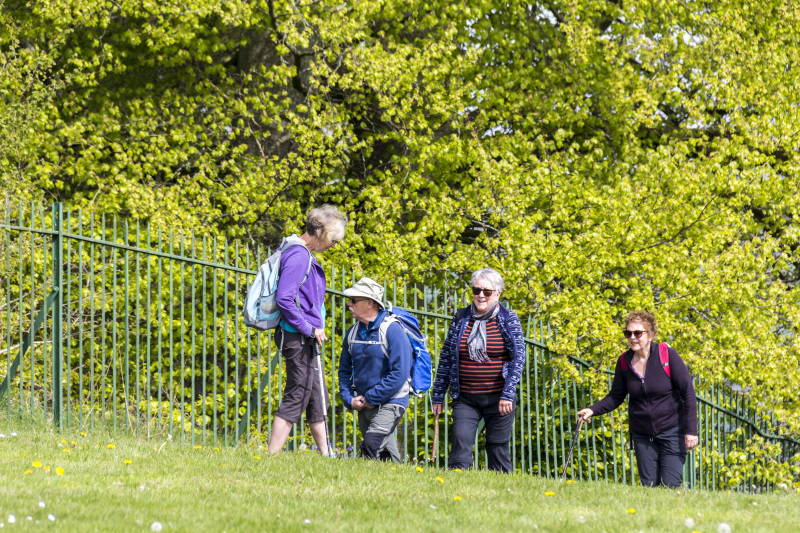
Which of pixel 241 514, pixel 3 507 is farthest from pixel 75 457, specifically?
pixel 241 514

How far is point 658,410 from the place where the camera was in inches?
222

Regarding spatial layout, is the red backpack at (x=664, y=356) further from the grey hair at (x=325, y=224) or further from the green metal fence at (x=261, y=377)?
the grey hair at (x=325, y=224)

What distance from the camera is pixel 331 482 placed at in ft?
14.6

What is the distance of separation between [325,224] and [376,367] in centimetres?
103

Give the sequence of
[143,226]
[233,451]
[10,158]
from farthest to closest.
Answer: [10,158], [143,226], [233,451]

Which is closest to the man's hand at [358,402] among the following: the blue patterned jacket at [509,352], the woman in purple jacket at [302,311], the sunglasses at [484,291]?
the woman in purple jacket at [302,311]

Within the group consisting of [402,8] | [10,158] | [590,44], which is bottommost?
[10,158]

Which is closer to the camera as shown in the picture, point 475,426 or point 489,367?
point 489,367

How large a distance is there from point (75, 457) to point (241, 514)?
71.0 inches

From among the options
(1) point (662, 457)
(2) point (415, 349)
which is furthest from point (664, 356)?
(2) point (415, 349)

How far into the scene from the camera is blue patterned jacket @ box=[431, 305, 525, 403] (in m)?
5.45

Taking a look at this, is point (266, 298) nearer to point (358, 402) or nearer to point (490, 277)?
point (358, 402)

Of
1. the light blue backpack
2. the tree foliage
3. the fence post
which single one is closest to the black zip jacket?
the light blue backpack

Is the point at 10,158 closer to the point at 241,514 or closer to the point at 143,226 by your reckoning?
the point at 143,226
